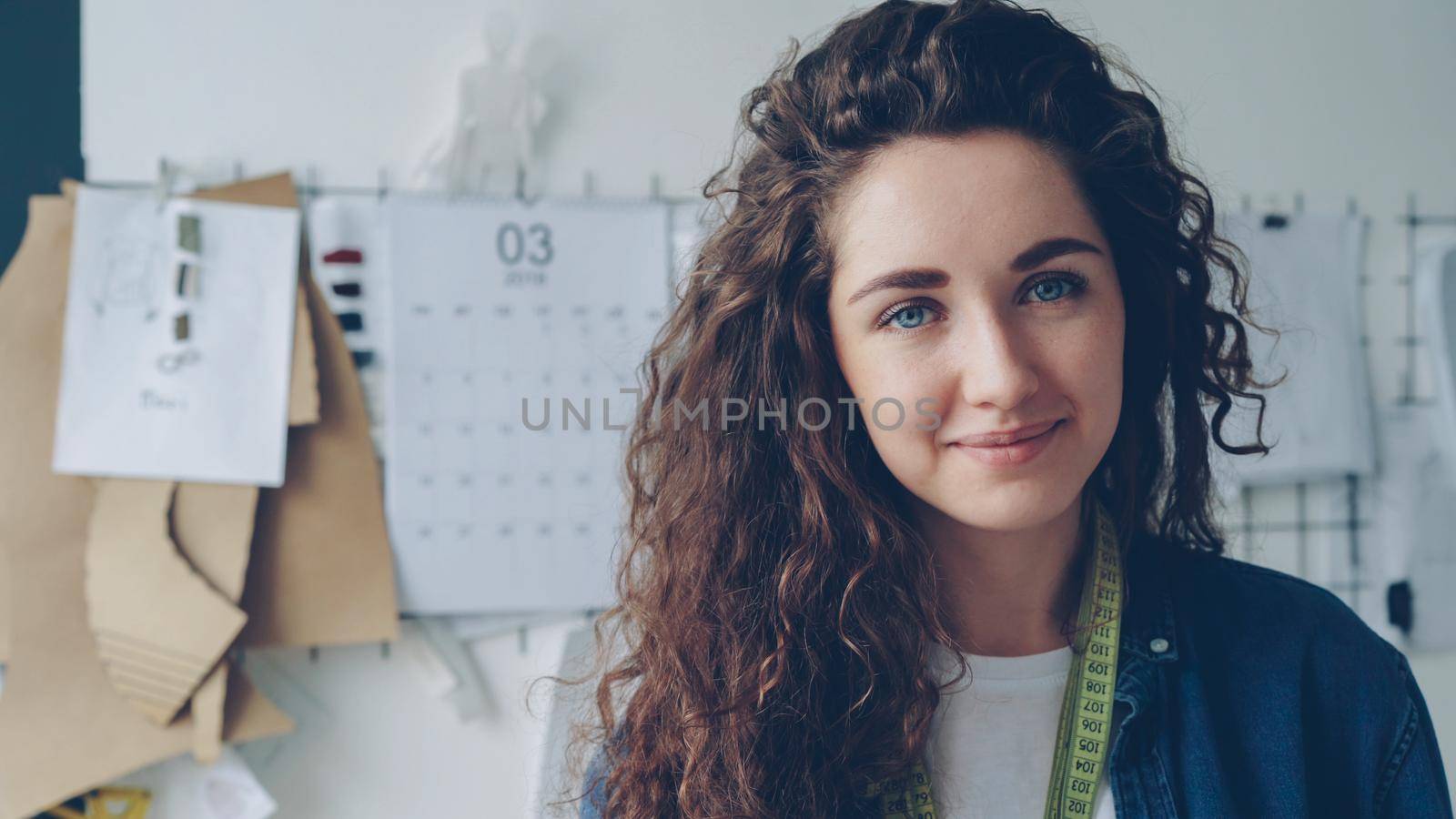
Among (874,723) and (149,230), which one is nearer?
(874,723)

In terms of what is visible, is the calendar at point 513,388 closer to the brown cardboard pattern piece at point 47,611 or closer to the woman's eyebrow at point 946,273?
the brown cardboard pattern piece at point 47,611

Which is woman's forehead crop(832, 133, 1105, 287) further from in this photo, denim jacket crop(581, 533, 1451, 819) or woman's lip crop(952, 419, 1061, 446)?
denim jacket crop(581, 533, 1451, 819)

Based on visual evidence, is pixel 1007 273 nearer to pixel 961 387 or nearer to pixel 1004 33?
pixel 961 387

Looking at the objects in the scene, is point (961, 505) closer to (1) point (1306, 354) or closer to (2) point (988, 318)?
(2) point (988, 318)

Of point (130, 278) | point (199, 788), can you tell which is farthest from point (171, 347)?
point (199, 788)

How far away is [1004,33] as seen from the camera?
703 mm

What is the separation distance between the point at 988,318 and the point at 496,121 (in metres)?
0.66

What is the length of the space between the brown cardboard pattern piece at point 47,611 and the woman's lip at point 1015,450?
0.83 metres

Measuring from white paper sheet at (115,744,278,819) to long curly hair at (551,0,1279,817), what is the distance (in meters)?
0.51

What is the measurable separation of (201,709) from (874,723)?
73cm

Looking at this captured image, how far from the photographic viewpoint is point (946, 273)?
644 mm

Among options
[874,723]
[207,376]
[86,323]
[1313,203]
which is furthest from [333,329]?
[1313,203]

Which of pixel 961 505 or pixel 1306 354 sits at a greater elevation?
pixel 1306 354

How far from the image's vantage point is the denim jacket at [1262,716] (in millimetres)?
703
